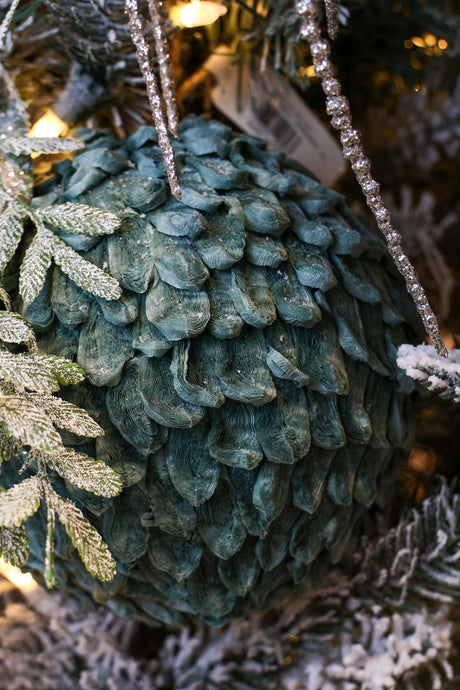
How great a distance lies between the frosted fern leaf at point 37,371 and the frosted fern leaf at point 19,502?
43 millimetres

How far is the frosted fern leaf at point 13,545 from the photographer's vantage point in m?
0.27

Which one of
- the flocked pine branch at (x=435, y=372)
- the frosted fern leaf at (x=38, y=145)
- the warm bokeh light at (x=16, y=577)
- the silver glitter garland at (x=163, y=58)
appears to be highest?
the silver glitter garland at (x=163, y=58)

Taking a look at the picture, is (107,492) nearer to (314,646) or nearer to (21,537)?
(21,537)

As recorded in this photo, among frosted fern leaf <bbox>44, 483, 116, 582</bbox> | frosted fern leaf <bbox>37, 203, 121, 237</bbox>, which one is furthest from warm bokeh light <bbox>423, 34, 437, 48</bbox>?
frosted fern leaf <bbox>44, 483, 116, 582</bbox>

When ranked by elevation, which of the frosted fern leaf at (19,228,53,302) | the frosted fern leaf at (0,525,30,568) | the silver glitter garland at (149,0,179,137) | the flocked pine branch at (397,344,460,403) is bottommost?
the frosted fern leaf at (0,525,30,568)

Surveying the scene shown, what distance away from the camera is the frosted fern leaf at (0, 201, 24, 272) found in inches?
12.1

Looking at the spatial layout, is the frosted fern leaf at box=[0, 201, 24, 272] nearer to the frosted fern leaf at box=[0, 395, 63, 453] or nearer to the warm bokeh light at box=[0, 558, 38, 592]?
the frosted fern leaf at box=[0, 395, 63, 453]

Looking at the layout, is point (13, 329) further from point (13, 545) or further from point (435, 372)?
point (435, 372)

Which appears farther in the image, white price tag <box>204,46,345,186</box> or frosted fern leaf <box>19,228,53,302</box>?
white price tag <box>204,46,345,186</box>

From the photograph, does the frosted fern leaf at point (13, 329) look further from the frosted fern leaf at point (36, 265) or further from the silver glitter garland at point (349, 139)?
the silver glitter garland at point (349, 139)

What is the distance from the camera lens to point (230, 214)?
1.05ft

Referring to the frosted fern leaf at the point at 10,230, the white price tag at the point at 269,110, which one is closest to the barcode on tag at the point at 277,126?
the white price tag at the point at 269,110

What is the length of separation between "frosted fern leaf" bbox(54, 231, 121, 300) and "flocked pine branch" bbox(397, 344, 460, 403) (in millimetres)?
163

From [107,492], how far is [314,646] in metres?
0.24
